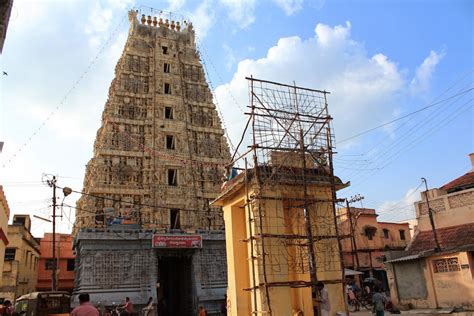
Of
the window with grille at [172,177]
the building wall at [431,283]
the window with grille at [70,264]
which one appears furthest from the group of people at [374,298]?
the window with grille at [70,264]

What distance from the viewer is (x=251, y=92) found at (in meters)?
10.8

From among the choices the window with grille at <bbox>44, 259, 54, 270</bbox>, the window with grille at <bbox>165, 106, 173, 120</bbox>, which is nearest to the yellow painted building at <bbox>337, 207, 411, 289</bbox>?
the window with grille at <bbox>165, 106, 173, 120</bbox>

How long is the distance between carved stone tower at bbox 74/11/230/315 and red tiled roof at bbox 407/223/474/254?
11.6 meters

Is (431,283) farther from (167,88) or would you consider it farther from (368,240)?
(167,88)

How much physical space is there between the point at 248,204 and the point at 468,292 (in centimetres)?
1379

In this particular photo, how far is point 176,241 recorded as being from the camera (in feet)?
81.7

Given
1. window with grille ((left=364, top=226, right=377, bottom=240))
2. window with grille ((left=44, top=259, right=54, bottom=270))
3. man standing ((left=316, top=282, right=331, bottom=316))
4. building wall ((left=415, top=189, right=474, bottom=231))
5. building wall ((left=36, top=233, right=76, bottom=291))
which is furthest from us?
window with grille ((left=44, top=259, right=54, bottom=270))

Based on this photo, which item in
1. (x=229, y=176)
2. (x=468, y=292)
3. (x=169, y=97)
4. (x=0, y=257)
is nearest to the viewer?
(x=229, y=176)

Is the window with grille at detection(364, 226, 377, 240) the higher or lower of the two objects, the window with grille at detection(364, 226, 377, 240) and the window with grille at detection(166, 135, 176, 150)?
the lower

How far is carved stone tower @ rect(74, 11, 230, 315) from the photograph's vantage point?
23875mm

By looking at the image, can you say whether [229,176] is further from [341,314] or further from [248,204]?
[341,314]

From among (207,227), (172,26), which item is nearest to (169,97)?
(172,26)

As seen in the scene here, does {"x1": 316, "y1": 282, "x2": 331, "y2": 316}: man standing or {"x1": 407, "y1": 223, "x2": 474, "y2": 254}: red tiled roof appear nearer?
{"x1": 316, "y1": 282, "x2": 331, "y2": 316}: man standing

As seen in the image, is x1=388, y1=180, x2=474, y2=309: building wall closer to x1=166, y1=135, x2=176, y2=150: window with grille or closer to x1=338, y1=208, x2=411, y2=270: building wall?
x1=338, y1=208, x2=411, y2=270: building wall
